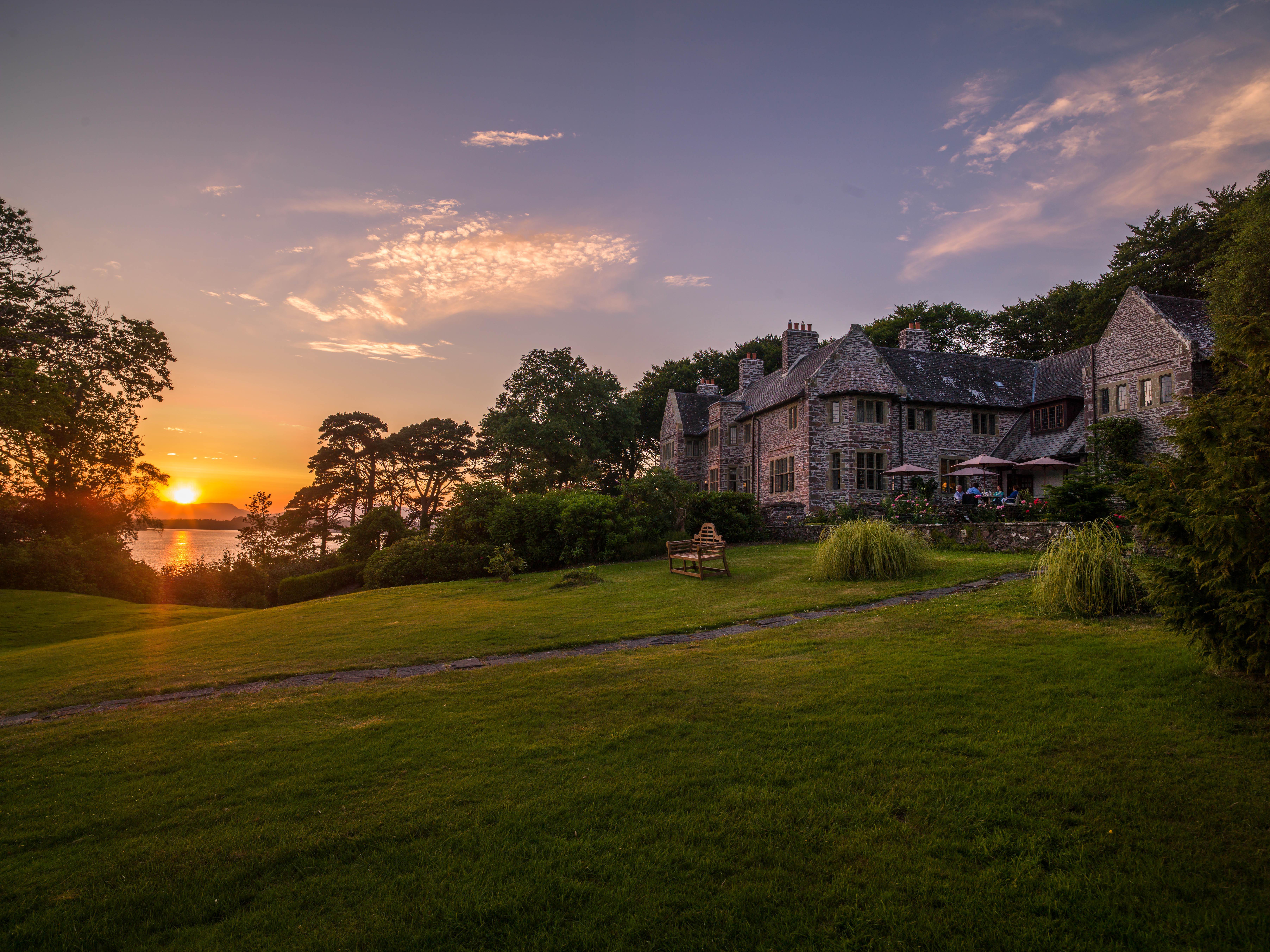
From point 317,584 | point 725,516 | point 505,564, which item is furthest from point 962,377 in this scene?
point 317,584

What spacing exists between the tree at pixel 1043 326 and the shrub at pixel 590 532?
34.0m

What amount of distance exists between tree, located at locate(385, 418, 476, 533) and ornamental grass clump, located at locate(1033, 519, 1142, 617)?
43.9 metres

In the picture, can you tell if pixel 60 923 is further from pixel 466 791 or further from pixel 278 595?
pixel 278 595

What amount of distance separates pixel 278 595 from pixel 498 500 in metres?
12.8

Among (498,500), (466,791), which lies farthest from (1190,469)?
(498,500)

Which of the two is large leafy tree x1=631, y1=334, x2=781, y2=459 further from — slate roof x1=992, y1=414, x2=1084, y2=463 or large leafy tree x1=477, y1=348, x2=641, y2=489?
slate roof x1=992, y1=414, x2=1084, y2=463

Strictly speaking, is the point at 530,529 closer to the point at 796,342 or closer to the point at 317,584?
the point at 317,584

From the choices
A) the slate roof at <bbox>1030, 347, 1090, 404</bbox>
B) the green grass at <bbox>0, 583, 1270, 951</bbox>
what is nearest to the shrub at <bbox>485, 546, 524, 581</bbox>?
the green grass at <bbox>0, 583, 1270, 951</bbox>

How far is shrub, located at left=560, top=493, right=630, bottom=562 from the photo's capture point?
70.8 ft

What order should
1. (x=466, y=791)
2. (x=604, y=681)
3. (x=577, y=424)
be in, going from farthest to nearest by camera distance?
(x=577, y=424), (x=604, y=681), (x=466, y=791)

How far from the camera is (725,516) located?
25.0m

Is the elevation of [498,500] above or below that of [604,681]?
above

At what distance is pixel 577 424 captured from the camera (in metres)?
45.3

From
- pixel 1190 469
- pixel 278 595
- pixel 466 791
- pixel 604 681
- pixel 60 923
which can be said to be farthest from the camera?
pixel 278 595
